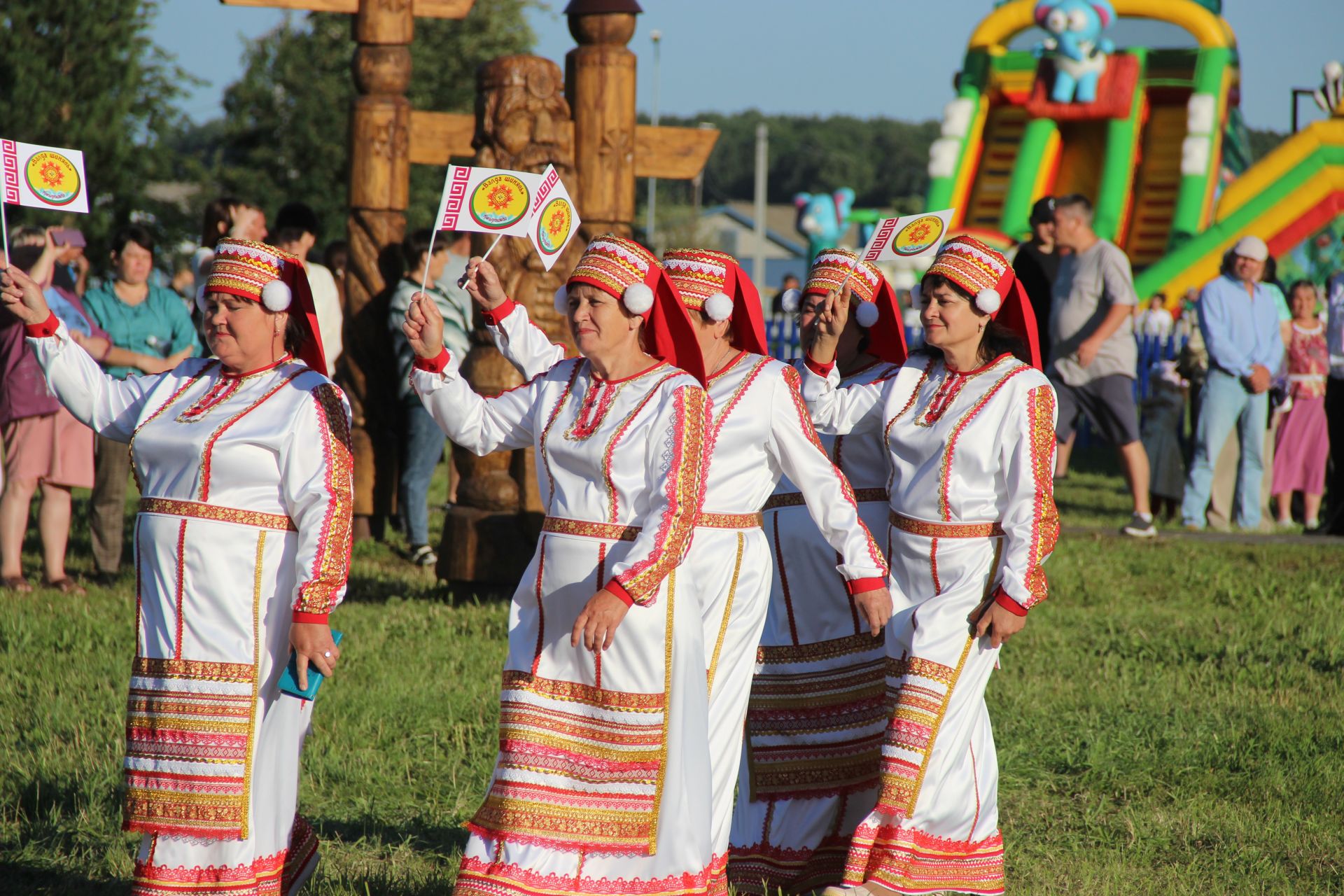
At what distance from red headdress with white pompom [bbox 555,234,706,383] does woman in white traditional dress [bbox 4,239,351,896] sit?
29.6 inches

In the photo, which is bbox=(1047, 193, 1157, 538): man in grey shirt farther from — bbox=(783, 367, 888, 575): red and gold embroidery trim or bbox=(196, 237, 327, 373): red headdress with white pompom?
bbox=(196, 237, 327, 373): red headdress with white pompom

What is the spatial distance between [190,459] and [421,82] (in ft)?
121

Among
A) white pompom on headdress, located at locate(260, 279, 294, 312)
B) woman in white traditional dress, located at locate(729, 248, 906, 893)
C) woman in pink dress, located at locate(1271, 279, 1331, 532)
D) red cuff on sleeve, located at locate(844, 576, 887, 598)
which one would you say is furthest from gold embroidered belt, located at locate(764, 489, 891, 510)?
woman in pink dress, located at locate(1271, 279, 1331, 532)

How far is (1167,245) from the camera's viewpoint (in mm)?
23312

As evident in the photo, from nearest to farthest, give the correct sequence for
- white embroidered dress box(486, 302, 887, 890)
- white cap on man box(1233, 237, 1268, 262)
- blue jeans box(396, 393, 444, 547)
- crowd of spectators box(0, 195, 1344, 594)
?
1. white embroidered dress box(486, 302, 887, 890)
2. crowd of spectators box(0, 195, 1344, 594)
3. blue jeans box(396, 393, 444, 547)
4. white cap on man box(1233, 237, 1268, 262)

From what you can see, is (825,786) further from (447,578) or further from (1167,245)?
(1167,245)

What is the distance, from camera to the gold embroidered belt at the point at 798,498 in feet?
15.3

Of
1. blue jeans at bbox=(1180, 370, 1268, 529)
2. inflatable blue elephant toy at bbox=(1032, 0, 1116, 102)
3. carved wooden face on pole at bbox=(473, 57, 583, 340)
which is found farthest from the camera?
inflatable blue elephant toy at bbox=(1032, 0, 1116, 102)

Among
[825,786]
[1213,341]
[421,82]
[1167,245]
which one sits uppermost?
[421,82]

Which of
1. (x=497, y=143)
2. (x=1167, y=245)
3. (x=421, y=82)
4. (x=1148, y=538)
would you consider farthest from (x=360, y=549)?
(x=421, y=82)

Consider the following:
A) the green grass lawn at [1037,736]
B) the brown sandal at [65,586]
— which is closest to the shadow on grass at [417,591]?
the green grass lawn at [1037,736]

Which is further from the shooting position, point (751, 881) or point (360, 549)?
point (360, 549)

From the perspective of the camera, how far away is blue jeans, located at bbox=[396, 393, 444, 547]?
9.27 metres

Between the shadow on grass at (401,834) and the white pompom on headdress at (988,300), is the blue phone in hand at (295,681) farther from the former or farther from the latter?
the white pompom on headdress at (988,300)
